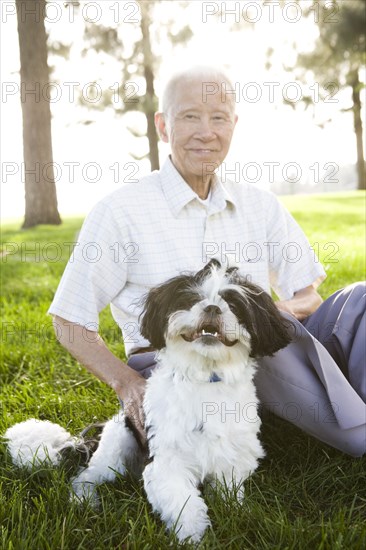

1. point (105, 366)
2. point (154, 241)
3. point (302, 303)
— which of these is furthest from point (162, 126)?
point (105, 366)

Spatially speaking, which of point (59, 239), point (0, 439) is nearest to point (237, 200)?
point (0, 439)

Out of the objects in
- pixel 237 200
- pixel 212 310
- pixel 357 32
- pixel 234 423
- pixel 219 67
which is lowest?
pixel 234 423

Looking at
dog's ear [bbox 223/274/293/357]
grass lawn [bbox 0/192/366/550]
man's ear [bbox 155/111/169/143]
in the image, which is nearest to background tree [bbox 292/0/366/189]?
man's ear [bbox 155/111/169/143]

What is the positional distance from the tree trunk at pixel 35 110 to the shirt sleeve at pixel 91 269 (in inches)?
359

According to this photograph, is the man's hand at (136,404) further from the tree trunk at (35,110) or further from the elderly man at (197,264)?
the tree trunk at (35,110)

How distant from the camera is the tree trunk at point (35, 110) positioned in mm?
11000

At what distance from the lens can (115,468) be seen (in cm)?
257

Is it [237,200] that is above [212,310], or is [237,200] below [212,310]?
above

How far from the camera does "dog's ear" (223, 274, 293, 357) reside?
7.55ft

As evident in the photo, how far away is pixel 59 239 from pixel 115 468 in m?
7.38

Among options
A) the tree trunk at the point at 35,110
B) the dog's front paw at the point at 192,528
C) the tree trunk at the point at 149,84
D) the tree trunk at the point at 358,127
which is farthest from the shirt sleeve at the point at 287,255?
the tree trunk at the point at 358,127

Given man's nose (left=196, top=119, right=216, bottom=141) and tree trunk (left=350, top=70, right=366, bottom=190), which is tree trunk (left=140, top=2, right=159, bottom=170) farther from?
man's nose (left=196, top=119, right=216, bottom=141)

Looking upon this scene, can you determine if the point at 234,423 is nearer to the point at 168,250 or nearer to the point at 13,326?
the point at 168,250

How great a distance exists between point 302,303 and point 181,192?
A: 0.88 m
